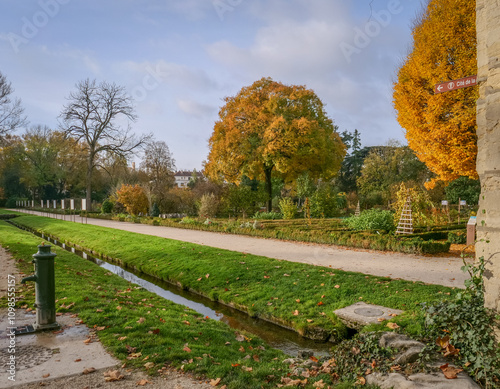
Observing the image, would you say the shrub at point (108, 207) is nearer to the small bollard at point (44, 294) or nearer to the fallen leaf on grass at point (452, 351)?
the small bollard at point (44, 294)

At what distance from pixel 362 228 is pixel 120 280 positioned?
9.95m

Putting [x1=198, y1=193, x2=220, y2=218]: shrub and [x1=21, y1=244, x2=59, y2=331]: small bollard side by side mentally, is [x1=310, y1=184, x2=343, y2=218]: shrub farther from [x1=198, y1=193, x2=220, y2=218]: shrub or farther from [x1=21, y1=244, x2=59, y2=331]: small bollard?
[x1=21, y1=244, x2=59, y2=331]: small bollard

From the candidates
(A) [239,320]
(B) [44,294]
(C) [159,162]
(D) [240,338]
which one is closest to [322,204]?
(A) [239,320]

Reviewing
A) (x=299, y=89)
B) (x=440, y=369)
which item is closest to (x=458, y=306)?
(x=440, y=369)

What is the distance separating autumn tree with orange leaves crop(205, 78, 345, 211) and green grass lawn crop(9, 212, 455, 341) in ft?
45.4

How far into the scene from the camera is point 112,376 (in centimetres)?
329

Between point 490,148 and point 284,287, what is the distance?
4893mm

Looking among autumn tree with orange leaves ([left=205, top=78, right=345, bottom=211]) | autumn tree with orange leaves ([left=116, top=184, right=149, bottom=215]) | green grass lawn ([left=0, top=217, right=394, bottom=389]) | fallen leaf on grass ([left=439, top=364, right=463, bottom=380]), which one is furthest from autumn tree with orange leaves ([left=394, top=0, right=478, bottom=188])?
autumn tree with orange leaves ([left=116, top=184, right=149, bottom=215])

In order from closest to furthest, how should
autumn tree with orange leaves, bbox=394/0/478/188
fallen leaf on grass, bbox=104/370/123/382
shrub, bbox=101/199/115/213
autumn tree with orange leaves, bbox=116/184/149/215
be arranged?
fallen leaf on grass, bbox=104/370/123/382 < autumn tree with orange leaves, bbox=394/0/478/188 < autumn tree with orange leaves, bbox=116/184/149/215 < shrub, bbox=101/199/115/213

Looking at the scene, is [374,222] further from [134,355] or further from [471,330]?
[134,355]

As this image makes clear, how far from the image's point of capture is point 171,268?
31.6ft

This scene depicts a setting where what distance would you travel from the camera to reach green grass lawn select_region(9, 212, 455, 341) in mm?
5812

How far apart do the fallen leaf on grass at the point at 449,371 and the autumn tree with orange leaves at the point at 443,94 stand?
1221 centimetres

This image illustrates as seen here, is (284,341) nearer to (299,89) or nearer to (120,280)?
(120,280)
